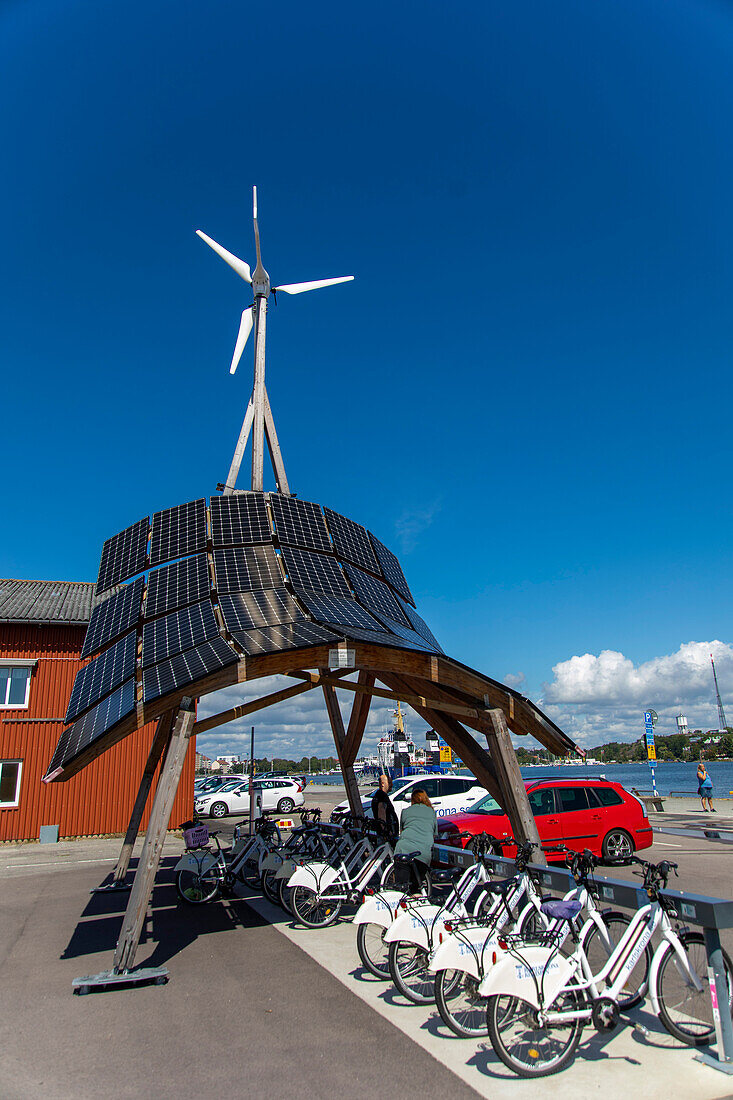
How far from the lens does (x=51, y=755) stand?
2034 cm

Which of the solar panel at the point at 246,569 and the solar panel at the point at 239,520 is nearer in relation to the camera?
the solar panel at the point at 246,569

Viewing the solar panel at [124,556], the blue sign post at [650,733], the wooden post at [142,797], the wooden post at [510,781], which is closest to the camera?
the wooden post at [510,781]

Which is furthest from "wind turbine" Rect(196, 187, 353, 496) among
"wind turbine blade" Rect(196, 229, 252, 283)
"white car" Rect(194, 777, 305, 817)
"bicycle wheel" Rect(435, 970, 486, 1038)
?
"white car" Rect(194, 777, 305, 817)

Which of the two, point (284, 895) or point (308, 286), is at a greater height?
point (308, 286)

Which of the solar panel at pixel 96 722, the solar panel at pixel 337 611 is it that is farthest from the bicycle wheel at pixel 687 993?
the solar panel at pixel 96 722

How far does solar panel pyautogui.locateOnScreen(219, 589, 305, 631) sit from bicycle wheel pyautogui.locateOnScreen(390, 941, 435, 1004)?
3.97 meters

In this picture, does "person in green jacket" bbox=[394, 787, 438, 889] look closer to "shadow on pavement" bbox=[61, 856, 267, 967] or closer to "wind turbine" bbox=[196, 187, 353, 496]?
"shadow on pavement" bbox=[61, 856, 267, 967]

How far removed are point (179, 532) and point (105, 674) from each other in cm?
261

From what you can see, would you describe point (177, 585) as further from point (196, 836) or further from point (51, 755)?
point (51, 755)

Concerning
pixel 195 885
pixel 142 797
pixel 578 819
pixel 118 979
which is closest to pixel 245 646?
pixel 118 979

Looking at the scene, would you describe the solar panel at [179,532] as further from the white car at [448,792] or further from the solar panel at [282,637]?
the white car at [448,792]

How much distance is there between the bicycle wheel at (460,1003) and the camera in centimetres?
505

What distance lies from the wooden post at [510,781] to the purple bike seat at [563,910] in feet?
9.53

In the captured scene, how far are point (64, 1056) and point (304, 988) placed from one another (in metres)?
2.19
